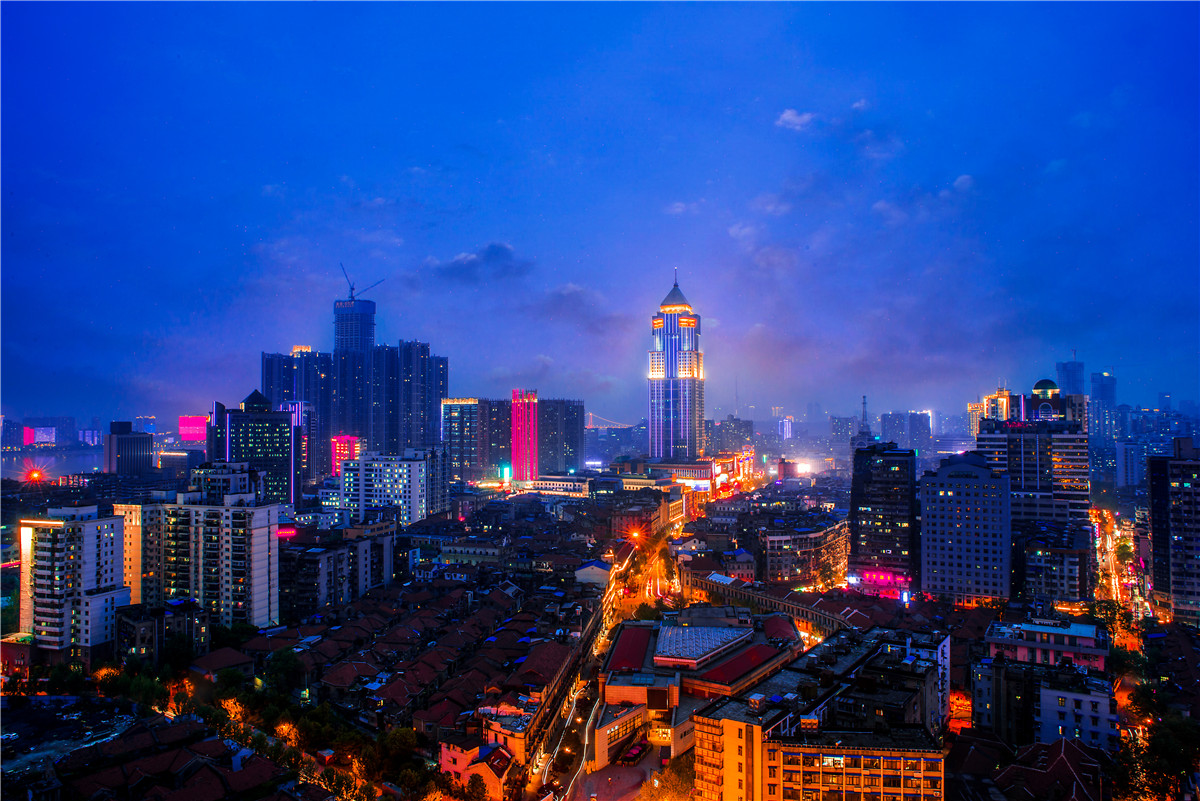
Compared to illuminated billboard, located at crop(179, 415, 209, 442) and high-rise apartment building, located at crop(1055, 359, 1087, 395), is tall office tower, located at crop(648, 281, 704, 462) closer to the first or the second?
high-rise apartment building, located at crop(1055, 359, 1087, 395)

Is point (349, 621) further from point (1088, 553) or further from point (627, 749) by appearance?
point (1088, 553)

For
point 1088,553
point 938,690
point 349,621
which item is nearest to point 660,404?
point 1088,553

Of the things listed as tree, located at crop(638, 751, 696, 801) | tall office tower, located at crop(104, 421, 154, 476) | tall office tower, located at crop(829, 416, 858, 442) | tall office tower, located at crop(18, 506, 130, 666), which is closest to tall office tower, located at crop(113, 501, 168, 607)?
tall office tower, located at crop(18, 506, 130, 666)

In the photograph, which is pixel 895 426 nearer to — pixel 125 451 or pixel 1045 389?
pixel 1045 389

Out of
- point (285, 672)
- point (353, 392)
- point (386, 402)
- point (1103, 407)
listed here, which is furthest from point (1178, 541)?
point (353, 392)

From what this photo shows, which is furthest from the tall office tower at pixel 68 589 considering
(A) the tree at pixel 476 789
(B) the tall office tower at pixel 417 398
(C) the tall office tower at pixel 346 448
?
(B) the tall office tower at pixel 417 398
